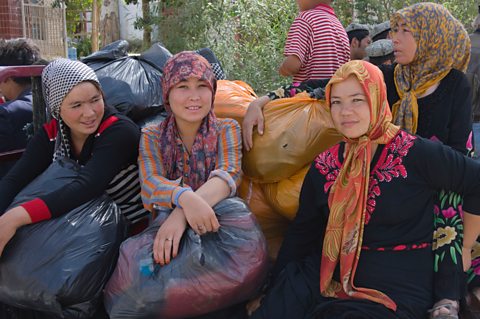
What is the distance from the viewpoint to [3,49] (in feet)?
12.6

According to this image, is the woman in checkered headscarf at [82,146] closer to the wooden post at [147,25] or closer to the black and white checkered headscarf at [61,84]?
the black and white checkered headscarf at [61,84]

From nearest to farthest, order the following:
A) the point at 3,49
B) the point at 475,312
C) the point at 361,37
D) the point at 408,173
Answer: the point at 408,173 < the point at 475,312 < the point at 3,49 < the point at 361,37

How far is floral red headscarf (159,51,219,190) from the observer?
97.0 inches

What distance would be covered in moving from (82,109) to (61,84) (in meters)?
0.15

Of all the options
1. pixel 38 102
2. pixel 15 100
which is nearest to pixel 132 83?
pixel 38 102

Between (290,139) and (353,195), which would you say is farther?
(290,139)

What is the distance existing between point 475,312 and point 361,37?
2.85m

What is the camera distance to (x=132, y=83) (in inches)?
123

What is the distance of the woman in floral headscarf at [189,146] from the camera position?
7.68 ft

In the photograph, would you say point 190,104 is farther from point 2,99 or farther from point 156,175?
point 2,99

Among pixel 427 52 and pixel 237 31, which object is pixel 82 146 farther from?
pixel 237 31

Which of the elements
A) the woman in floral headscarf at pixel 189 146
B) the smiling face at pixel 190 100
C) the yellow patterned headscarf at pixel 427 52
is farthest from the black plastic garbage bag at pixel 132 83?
the yellow patterned headscarf at pixel 427 52

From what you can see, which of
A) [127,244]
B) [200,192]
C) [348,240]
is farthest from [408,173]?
[127,244]

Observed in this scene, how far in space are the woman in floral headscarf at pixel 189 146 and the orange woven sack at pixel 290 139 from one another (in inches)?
6.3
